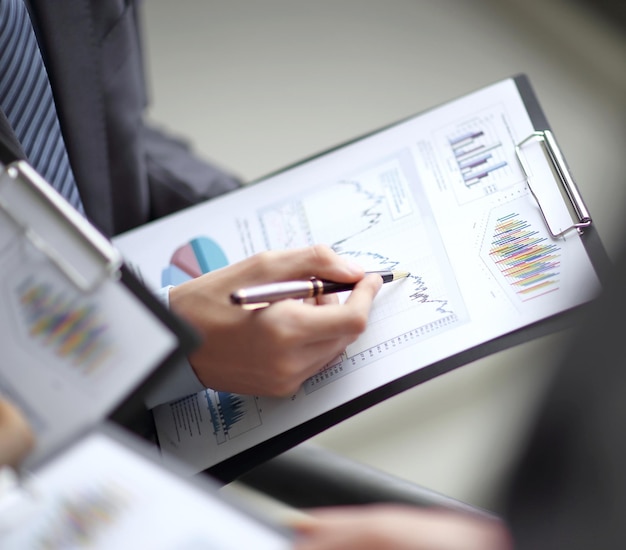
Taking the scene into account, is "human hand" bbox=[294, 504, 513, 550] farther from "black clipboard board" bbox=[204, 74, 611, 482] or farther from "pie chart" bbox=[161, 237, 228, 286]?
"pie chart" bbox=[161, 237, 228, 286]

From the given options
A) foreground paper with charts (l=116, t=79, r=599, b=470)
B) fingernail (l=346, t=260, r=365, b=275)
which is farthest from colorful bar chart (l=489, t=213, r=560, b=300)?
fingernail (l=346, t=260, r=365, b=275)

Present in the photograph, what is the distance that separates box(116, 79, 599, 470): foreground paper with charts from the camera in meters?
0.48

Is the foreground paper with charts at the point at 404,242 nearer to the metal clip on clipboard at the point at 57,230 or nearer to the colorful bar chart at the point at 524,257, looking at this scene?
the colorful bar chart at the point at 524,257

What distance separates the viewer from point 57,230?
352mm

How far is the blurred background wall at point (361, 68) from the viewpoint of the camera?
1.17m

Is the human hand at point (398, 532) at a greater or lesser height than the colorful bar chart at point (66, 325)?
lesser

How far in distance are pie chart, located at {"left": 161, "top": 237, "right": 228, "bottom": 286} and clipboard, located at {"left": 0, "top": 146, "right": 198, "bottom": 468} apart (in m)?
0.21

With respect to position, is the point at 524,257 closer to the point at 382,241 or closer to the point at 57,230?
the point at 382,241

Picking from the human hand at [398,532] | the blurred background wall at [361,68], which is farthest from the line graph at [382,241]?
the blurred background wall at [361,68]

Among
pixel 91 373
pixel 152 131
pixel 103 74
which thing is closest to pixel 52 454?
pixel 91 373

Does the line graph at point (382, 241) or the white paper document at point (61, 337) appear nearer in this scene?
the white paper document at point (61, 337)

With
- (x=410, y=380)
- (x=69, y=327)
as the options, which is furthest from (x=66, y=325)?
(x=410, y=380)

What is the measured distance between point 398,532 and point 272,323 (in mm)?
177

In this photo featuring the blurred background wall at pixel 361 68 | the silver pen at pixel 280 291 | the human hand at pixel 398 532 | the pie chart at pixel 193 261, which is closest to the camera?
the human hand at pixel 398 532
